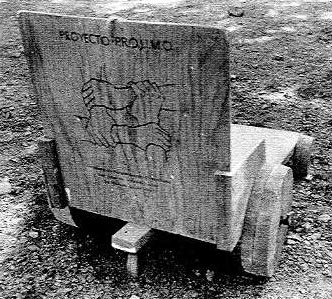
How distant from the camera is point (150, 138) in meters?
2.03

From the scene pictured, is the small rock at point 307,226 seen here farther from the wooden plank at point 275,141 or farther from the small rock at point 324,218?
the wooden plank at point 275,141

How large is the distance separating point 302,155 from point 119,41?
62.7 inches

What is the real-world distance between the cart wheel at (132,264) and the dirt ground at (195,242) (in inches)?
1.5

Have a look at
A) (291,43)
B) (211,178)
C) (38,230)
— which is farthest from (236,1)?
(211,178)

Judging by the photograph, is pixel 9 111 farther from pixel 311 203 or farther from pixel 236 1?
pixel 236 1

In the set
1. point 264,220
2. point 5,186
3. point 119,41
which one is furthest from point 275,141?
point 5,186

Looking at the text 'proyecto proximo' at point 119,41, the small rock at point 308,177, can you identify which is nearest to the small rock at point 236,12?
the small rock at point 308,177

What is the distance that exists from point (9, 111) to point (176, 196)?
272cm

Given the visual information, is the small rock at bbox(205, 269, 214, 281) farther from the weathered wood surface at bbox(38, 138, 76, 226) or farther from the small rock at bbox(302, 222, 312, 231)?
the weathered wood surface at bbox(38, 138, 76, 226)

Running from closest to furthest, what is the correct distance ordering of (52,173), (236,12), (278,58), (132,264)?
(52,173)
(132,264)
(278,58)
(236,12)

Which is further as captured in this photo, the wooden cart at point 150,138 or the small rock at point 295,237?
the small rock at point 295,237

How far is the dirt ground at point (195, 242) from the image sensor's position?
2457 mm

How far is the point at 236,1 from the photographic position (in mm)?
6871

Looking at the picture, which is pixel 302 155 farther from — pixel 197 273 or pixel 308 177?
pixel 197 273
